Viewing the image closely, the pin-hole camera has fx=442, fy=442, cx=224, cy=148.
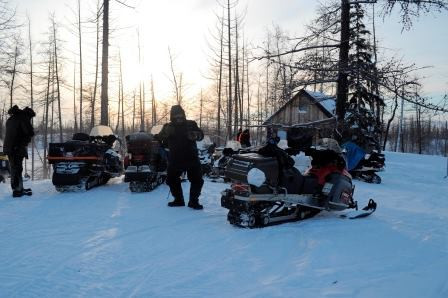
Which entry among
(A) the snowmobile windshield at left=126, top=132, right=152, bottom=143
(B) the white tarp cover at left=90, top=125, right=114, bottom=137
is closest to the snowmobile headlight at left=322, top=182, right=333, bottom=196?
→ (A) the snowmobile windshield at left=126, top=132, right=152, bottom=143

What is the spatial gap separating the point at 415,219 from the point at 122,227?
425 cm

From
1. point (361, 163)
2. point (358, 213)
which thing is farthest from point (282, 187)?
point (361, 163)

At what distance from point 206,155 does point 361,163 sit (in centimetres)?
451

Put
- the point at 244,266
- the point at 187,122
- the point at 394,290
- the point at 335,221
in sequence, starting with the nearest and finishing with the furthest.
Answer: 1. the point at 394,290
2. the point at 244,266
3. the point at 335,221
4. the point at 187,122

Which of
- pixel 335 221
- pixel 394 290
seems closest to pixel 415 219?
pixel 335 221

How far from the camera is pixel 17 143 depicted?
8203mm

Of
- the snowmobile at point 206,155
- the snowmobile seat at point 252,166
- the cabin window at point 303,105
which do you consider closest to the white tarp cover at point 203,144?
the snowmobile at point 206,155

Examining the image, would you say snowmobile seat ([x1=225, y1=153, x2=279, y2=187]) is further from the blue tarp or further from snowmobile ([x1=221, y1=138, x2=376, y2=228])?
the blue tarp

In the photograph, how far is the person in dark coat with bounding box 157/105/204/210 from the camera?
281 inches

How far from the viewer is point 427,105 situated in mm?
9523

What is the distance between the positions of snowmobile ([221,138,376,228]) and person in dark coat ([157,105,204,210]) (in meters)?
1.13

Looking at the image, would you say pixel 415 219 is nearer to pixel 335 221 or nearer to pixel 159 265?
pixel 335 221

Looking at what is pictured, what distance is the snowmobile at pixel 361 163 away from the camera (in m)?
12.2

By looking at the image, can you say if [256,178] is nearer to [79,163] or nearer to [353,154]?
[79,163]
